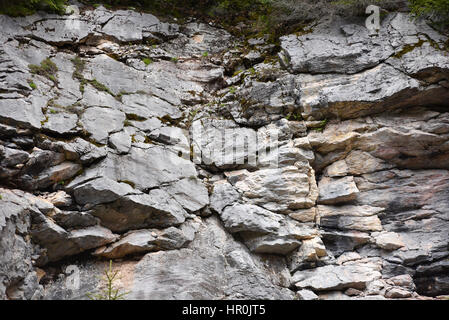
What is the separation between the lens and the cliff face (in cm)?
534

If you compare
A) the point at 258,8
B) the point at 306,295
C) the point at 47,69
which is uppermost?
the point at 258,8

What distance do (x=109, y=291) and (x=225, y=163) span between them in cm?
355

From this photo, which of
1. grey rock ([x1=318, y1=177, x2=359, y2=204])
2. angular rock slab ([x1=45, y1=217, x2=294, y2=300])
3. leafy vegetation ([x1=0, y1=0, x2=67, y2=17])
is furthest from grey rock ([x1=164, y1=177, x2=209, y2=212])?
leafy vegetation ([x1=0, y1=0, x2=67, y2=17])

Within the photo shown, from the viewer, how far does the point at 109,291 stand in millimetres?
4703

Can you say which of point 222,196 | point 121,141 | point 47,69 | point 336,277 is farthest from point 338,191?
point 47,69

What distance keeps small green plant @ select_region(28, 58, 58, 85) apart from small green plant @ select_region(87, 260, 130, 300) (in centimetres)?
440

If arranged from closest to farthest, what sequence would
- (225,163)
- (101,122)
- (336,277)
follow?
1. (336,277)
2. (101,122)
3. (225,163)

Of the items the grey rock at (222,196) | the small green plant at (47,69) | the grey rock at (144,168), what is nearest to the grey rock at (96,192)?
the grey rock at (144,168)

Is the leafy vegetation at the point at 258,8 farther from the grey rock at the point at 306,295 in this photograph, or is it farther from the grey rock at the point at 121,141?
the grey rock at the point at 306,295

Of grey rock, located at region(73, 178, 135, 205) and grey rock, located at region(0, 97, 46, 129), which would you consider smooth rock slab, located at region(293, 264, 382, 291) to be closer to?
grey rock, located at region(73, 178, 135, 205)

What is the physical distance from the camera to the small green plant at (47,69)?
666 cm

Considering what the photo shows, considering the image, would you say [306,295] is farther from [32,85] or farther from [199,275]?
[32,85]

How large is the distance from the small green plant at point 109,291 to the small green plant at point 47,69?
440cm
